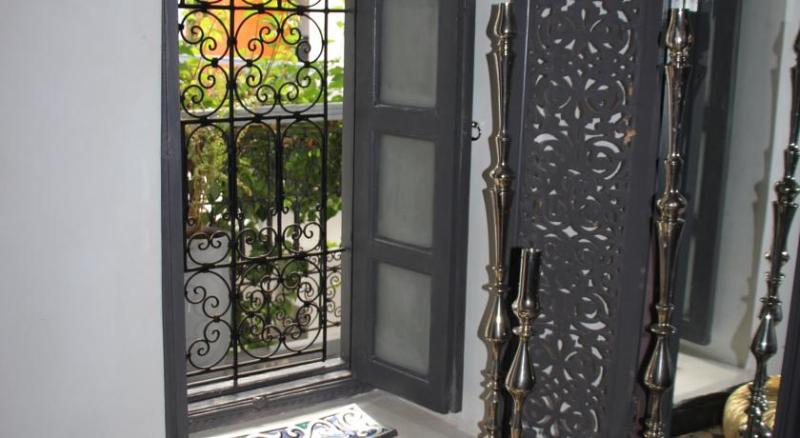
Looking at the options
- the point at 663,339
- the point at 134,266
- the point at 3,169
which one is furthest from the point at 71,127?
the point at 663,339

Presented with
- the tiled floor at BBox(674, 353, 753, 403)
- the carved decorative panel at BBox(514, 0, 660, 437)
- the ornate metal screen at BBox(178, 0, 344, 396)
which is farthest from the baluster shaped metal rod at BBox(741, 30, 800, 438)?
the ornate metal screen at BBox(178, 0, 344, 396)

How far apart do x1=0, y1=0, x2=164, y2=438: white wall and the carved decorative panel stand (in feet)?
4.08

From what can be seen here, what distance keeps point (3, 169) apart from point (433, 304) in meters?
1.65

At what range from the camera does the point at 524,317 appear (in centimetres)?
174

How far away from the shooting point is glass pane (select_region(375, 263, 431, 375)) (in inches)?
140

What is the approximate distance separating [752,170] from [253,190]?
7.84ft

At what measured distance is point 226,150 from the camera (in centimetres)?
392

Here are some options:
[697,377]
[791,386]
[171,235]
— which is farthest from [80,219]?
[791,386]

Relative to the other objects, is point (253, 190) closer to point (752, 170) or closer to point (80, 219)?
point (80, 219)

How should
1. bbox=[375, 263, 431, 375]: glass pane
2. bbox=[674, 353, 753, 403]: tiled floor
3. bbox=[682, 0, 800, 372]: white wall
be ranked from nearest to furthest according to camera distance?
bbox=[682, 0, 800, 372]: white wall, bbox=[674, 353, 753, 403]: tiled floor, bbox=[375, 263, 431, 375]: glass pane

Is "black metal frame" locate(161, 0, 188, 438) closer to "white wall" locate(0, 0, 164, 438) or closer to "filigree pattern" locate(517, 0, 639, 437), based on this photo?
"white wall" locate(0, 0, 164, 438)

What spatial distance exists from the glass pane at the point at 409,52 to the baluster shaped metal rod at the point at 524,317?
1729 millimetres

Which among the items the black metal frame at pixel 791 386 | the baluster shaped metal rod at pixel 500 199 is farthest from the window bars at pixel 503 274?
the black metal frame at pixel 791 386

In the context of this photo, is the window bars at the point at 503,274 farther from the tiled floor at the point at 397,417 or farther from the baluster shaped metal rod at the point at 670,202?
the tiled floor at the point at 397,417
